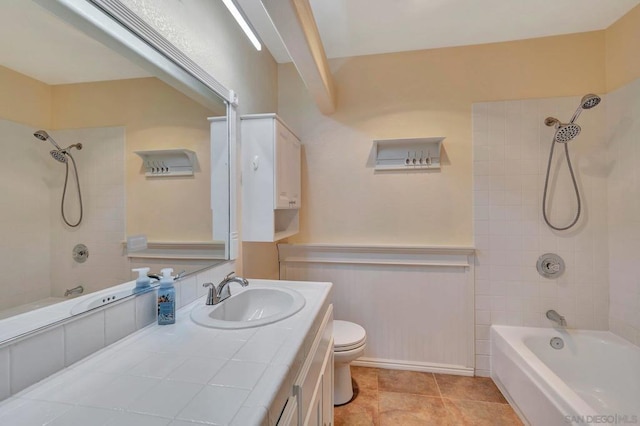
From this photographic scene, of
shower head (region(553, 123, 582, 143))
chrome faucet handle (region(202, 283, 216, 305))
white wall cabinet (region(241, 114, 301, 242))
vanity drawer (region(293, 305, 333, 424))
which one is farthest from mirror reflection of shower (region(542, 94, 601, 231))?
chrome faucet handle (region(202, 283, 216, 305))

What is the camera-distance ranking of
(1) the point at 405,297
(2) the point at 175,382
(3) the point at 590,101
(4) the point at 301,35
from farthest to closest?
(1) the point at 405,297
(3) the point at 590,101
(4) the point at 301,35
(2) the point at 175,382

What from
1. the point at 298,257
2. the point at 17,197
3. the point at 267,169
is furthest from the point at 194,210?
the point at 298,257

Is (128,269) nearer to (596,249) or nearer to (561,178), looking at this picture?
(561,178)

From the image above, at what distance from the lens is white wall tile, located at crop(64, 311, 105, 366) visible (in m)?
0.72

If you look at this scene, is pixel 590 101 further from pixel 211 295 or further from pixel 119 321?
pixel 119 321

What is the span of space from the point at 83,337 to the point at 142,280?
0.80 ft

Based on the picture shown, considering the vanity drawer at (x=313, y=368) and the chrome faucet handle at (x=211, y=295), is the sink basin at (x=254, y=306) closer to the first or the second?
the chrome faucet handle at (x=211, y=295)

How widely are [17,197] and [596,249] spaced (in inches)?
121

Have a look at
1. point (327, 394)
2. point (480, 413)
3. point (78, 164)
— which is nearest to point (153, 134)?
point (78, 164)

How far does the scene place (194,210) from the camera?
4.26 feet

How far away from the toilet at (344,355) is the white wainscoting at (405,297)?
39 centimetres

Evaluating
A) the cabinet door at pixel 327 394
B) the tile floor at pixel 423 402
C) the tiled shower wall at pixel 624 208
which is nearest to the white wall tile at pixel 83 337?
the cabinet door at pixel 327 394

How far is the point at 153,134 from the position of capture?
1.07 metres

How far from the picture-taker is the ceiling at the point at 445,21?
171 cm
